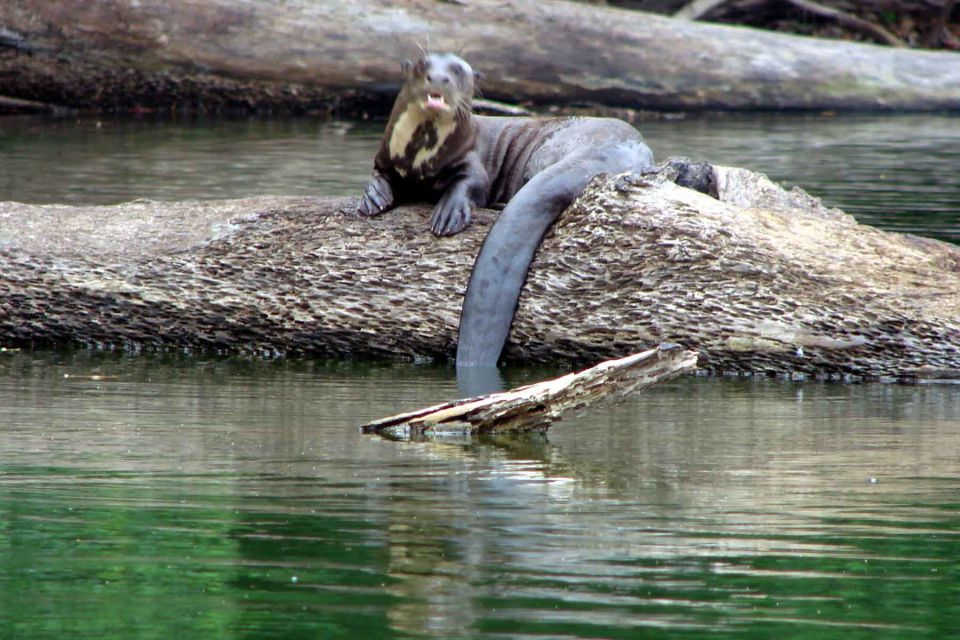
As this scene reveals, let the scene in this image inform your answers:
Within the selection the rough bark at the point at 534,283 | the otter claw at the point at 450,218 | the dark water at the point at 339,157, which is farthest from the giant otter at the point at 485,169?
the dark water at the point at 339,157

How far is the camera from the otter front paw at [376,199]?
26.6 feet

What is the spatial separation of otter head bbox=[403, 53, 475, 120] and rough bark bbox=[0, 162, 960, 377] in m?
0.56

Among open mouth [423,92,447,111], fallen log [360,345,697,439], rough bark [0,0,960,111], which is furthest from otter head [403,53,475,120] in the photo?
rough bark [0,0,960,111]

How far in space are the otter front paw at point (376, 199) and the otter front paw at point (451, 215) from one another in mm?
259

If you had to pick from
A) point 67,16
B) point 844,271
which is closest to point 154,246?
point 844,271

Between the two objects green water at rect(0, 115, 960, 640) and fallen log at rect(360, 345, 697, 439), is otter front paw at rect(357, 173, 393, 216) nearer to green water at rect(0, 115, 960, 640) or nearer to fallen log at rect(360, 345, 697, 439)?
green water at rect(0, 115, 960, 640)

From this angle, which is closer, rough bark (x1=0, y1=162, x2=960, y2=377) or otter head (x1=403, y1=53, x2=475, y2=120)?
rough bark (x1=0, y1=162, x2=960, y2=377)

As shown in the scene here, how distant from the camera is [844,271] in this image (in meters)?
7.36

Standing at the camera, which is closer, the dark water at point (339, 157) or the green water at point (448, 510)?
the green water at point (448, 510)

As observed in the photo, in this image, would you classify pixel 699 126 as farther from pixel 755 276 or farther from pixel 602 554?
pixel 602 554

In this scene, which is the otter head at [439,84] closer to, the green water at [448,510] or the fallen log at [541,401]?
the green water at [448,510]

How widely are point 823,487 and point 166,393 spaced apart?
2.94 m

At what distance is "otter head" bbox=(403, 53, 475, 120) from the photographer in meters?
8.09

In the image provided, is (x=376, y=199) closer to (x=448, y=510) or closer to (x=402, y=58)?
(x=448, y=510)
